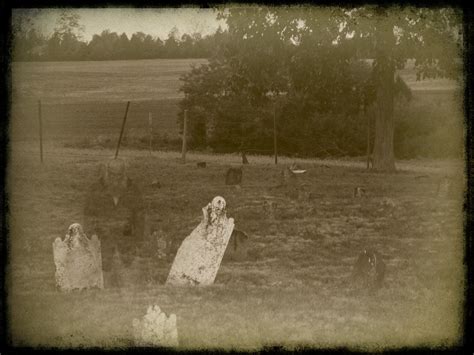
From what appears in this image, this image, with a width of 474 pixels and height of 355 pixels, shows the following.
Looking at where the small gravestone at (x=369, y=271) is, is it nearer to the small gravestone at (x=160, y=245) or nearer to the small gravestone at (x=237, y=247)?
the small gravestone at (x=237, y=247)

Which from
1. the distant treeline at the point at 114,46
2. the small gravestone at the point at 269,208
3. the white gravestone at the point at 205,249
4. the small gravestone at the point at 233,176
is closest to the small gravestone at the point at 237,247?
A: the white gravestone at the point at 205,249

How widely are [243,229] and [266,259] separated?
0.37 m

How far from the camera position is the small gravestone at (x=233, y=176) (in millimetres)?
7660

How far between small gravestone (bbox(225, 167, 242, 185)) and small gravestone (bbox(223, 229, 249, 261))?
1.70 feet

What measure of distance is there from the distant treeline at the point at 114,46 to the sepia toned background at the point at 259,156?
2cm

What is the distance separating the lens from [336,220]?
7551mm

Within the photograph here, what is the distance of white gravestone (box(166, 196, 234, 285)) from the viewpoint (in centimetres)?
733

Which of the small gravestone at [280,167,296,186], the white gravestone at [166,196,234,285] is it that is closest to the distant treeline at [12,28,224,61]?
the small gravestone at [280,167,296,186]

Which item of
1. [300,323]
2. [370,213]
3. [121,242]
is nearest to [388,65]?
[370,213]

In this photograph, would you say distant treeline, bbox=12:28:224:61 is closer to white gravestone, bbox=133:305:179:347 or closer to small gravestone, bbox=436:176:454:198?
white gravestone, bbox=133:305:179:347

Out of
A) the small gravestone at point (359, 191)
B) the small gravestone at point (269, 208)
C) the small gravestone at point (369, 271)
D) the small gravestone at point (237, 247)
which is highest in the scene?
the small gravestone at point (359, 191)

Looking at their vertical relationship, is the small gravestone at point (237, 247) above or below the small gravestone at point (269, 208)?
below

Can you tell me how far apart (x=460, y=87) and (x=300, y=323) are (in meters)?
2.81

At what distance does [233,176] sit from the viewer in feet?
25.2
